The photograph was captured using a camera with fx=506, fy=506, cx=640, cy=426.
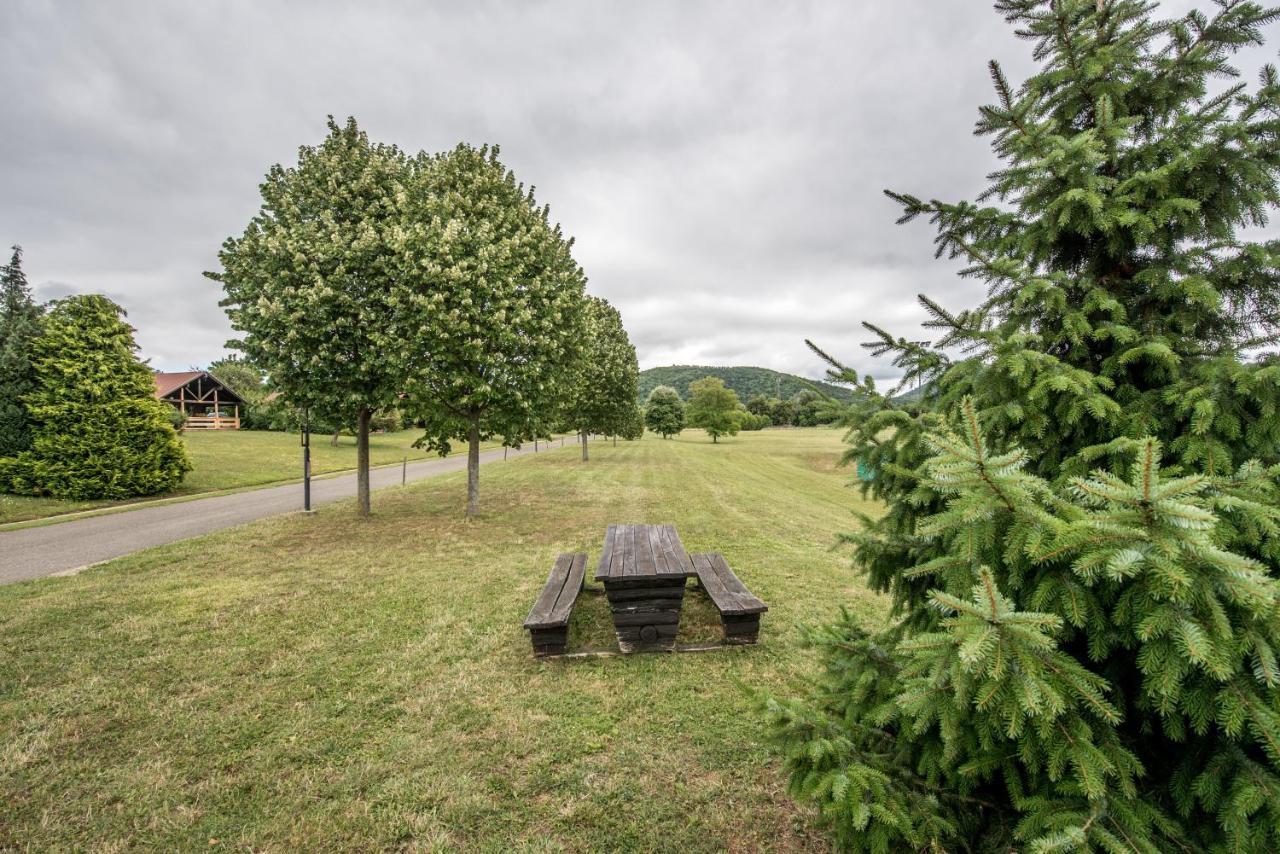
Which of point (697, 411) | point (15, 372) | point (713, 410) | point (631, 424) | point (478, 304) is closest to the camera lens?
point (478, 304)

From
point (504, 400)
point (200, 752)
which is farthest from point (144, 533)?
point (200, 752)

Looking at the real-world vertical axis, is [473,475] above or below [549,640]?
above

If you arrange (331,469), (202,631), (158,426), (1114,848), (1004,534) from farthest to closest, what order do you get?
1. (331,469)
2. (158,426)
3. (202,631)
4. (1004,534)
5. (1114,848)

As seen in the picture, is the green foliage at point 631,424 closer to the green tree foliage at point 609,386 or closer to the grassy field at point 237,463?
the green tree foliage at point 609,386

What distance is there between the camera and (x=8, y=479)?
14062 mm

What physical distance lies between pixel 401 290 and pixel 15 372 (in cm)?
1309

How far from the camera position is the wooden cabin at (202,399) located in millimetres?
39188

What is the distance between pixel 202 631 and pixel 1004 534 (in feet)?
26.1

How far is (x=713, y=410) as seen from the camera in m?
56.9

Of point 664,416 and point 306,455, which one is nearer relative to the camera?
point 306,455

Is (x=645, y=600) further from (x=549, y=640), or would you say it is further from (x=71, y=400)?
(x=71, y=400)

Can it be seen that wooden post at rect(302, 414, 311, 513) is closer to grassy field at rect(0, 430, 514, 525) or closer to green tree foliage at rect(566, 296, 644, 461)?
grassy field at rect(0, 430, 514, 525)

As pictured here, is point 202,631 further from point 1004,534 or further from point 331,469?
point 331,469

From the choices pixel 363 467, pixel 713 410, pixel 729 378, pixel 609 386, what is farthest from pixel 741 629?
pixel 729 378
